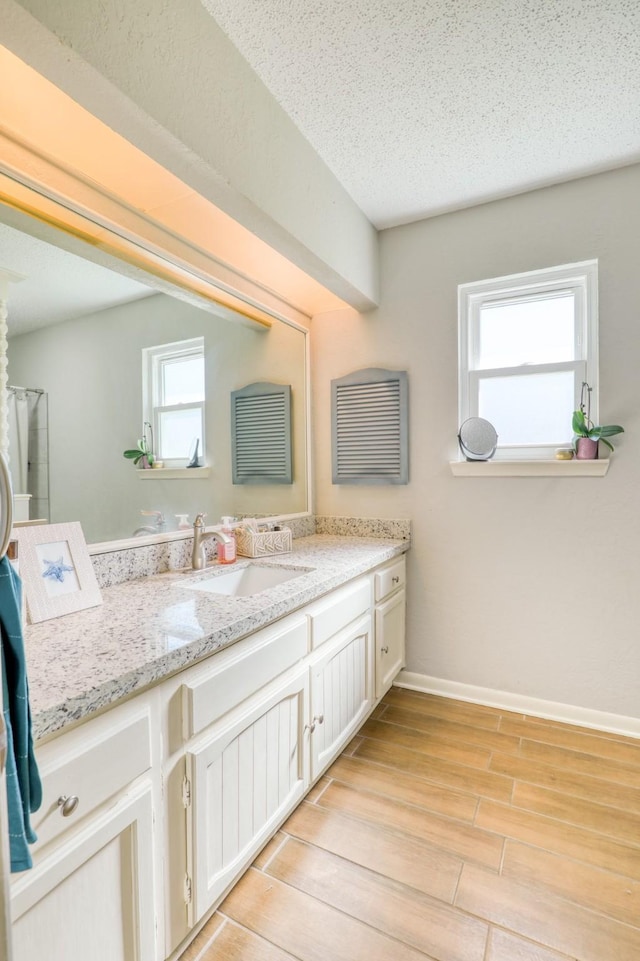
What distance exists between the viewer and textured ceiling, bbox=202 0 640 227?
131 cm

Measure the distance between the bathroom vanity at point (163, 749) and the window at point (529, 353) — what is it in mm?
1239

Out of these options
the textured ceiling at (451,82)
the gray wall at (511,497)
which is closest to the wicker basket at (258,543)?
the gray wall at (511,497)

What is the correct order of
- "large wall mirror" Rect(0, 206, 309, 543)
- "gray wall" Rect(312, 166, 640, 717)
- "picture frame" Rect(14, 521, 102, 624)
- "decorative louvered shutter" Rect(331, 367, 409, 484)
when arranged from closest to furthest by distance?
1. "picture frame" Rect(14, 521, 102, 624)
2. "large wall mirror" Rect(0, 206, 309, 543)
3. "gray wall" Rect(312, 166, 640, 717)
4. "decorative louvered shutter" Rect(331, 367, 409, 484)

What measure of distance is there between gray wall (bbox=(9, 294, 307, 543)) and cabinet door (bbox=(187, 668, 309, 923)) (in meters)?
0.75

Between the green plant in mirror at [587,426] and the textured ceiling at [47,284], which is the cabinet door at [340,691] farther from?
the textured ceiling at [47,284]

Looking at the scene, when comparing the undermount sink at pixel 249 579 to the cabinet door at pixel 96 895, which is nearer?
the cabinet door at pixel 96 895

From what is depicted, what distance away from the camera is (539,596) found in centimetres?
218

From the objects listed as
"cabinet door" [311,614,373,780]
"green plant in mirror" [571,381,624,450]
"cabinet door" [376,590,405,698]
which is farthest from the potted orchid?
"cabinet door" [311,614,373,780]

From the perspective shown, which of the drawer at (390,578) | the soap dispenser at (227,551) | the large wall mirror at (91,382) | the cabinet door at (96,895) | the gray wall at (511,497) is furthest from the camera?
the drawer at (390,578)

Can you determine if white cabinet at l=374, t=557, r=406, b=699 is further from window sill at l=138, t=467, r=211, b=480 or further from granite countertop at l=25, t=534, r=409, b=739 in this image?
window sill at l=138, t=467, r=211, b=480

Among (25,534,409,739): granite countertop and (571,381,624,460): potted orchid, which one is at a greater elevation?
(571,381,624,460): potted orchid

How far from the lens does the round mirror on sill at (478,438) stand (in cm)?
222

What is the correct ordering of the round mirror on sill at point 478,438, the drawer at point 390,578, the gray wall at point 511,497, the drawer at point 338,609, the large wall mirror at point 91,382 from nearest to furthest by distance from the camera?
1. the large wall mirror at point 91,382
2. the drawer at point 338,609
3. the gray wall at point 511,497
4. the drawer at point 390,578
5. the round mirror on sill at point 478,438

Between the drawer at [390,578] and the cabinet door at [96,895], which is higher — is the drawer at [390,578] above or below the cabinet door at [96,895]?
above
